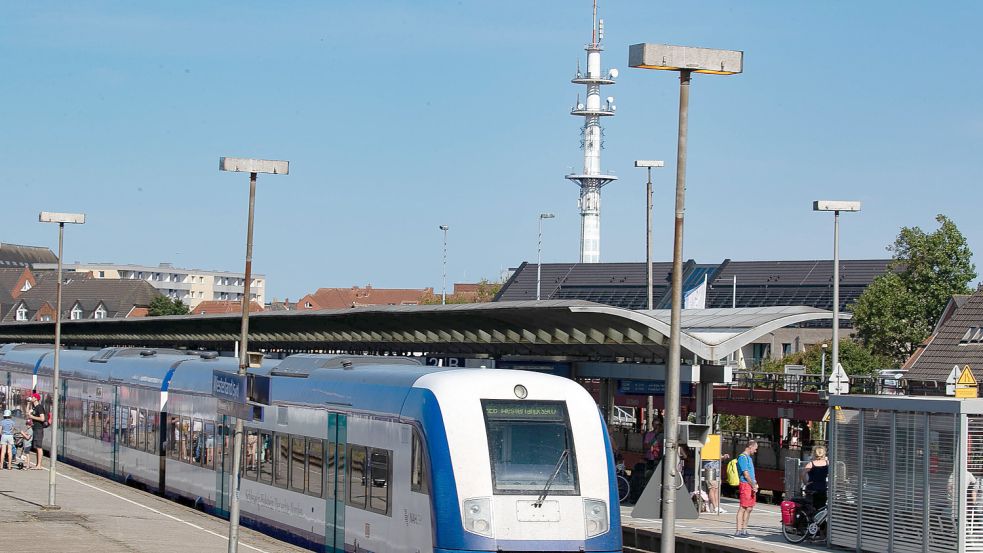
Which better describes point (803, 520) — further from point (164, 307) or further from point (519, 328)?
point (164, 307)

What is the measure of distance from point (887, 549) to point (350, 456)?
7.68m

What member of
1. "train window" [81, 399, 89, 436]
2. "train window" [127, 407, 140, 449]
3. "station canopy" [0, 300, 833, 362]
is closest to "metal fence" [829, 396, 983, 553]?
"station canopy" [0, 300, 833, 362]

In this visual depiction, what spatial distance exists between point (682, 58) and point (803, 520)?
991 centimetres

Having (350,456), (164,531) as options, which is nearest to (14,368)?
(164,531)

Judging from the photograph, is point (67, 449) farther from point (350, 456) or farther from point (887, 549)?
point (887, 549)

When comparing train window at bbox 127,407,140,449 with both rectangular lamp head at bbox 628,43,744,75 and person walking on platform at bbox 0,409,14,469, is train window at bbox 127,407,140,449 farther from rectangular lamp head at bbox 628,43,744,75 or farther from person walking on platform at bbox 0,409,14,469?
rectangular lamp head at bbox 628,43,744,75

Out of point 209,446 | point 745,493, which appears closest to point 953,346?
point 745,493

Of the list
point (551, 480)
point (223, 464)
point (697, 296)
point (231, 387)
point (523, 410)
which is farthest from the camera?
point (697, 296)

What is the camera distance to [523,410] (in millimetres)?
16984

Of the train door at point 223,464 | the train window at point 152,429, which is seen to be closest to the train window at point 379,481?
the train door at point 223,464

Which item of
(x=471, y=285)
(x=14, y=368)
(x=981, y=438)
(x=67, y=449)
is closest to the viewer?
(x=981, y=438)

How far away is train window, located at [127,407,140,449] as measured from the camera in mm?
32219

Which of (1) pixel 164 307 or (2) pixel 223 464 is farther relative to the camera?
(1) pixel 164 307

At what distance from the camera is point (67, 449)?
39219 millimetres
